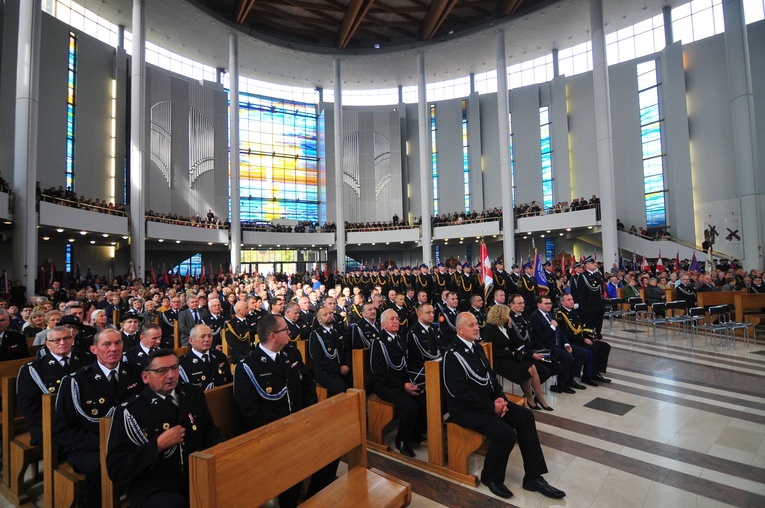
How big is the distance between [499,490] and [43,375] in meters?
3.28

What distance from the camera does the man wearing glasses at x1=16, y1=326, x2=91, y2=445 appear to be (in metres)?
2.79

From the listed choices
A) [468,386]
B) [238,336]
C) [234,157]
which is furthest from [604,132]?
[468,386]

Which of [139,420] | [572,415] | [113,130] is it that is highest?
[113,130]

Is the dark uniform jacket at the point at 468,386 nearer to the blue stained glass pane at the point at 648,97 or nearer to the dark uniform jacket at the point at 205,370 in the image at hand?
the dark uniform jacket at the point at 205,370

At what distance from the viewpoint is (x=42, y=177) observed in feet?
49.8

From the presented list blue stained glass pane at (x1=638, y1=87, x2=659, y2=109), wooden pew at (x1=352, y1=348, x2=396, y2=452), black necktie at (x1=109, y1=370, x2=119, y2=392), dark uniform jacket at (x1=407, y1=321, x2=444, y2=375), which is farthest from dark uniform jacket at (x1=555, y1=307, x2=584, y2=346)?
blue stained glass pane at (x1=638, y1=87, x2=659, y2=109)

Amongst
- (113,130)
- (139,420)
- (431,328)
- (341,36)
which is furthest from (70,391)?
(341,36)

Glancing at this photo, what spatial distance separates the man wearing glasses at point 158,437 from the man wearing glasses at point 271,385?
38 cm

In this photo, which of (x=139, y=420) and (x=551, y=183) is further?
(x=551, y=183)

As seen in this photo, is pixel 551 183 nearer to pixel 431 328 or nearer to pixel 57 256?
pixel 431 328

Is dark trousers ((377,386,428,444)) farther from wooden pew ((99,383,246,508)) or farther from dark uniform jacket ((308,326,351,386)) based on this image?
wooden pew ((99,383,246,508))

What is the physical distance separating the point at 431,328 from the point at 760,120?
1995cm

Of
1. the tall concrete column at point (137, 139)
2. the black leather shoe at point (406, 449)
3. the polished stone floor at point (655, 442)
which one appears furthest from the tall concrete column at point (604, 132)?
the tall concrete column at point (137, 139)

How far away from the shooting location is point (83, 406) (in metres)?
2.48
